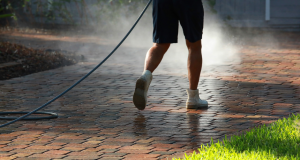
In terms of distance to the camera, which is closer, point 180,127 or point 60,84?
point 180,127

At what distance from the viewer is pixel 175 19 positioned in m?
4.39

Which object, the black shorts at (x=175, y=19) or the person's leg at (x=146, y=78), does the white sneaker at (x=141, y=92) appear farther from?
the black shorts at (x=175, y=19)

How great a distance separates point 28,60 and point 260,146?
17.5ft

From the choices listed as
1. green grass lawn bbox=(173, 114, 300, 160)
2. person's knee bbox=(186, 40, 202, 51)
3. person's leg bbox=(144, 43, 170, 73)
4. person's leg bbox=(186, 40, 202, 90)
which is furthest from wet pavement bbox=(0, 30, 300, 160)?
person's knee bbox=(186, 40, 202, 51)

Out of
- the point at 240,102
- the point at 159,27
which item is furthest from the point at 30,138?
the point at 240,102

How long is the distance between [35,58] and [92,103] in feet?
11.1

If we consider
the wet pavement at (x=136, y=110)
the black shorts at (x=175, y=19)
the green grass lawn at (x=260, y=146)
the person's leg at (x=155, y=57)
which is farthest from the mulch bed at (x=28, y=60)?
the green grass lawn at (x=260, y=146)

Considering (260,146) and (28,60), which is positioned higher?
(28,60)

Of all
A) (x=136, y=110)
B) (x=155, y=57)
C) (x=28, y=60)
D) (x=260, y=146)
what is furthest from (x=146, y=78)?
(x=28, y=60)

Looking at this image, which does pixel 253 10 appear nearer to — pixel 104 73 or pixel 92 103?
pixel 104 73

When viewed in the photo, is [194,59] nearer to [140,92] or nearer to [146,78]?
[146,78]

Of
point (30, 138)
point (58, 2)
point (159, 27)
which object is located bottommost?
point (30, 138)

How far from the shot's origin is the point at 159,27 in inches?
172

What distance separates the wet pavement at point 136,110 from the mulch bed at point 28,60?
0.35 meters
